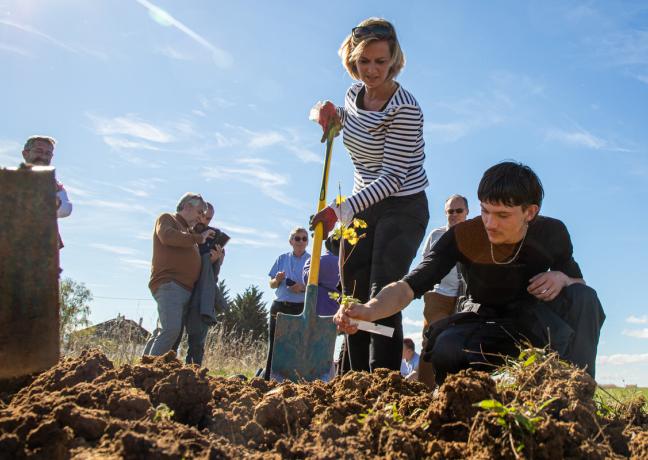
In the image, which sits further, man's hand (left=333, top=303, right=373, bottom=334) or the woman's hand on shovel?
the woman's hand on shovel

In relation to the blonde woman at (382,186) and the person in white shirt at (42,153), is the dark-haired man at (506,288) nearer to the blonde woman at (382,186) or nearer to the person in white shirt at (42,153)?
the blonde woman at (382,186)

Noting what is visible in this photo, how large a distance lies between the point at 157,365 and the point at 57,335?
1.33ft

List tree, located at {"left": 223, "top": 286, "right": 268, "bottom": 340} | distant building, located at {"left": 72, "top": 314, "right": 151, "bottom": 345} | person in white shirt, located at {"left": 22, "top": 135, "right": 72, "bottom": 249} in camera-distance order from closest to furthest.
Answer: person in white shirt, located at {"left": 22, "top": 135, "right": 72, "bottom": 249}, distant building, located at {"left": 72, "top": 314, "right": 151, "bottom": 345}, tree, located at {"left": 223, "top": 286, "right": 268, "bottom": 340}

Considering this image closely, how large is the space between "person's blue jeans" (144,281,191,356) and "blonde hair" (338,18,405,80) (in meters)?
2.92

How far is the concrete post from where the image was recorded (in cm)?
220

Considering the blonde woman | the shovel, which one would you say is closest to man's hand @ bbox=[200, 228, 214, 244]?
the shovel

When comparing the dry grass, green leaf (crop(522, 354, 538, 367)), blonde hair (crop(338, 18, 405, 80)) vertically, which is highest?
blonde hair (crop(338, 18, 405, 80))

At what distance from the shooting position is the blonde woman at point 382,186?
352 centimetres

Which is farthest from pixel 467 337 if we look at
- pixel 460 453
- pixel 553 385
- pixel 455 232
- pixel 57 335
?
pixel 57 335

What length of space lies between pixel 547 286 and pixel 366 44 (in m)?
1.68

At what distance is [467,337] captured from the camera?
2988 mm

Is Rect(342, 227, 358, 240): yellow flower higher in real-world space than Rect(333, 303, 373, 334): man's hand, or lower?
higher

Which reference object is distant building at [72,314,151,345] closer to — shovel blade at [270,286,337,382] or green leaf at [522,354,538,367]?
shovel blade at [270,286,337,382]

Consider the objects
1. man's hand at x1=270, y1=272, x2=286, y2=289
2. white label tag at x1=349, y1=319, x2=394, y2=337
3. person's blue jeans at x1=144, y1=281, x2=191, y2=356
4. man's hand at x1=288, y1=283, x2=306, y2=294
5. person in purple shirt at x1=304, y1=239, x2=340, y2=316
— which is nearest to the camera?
white label tag at x1=349, y1=319, x2=394, y2=337
